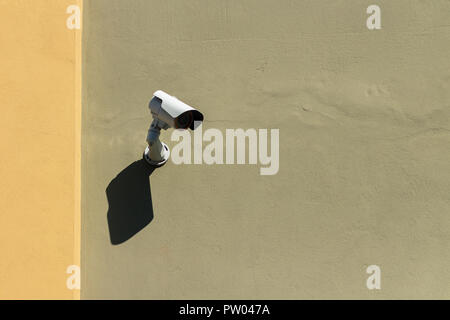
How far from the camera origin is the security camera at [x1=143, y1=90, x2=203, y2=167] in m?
2.71

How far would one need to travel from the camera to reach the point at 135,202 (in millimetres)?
3129

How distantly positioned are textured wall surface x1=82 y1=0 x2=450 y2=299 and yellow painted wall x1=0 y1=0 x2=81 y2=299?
21cm

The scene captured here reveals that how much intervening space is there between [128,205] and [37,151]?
66 centimetres

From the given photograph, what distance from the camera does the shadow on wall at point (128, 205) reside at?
3.12 metres

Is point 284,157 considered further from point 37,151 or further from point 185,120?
point 37,151

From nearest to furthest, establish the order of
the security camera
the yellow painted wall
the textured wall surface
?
the security camera → the yellow painted wall → the textured wall surface

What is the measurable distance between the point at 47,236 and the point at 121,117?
0.90 meters

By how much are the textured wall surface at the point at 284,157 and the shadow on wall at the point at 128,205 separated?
0.04ft

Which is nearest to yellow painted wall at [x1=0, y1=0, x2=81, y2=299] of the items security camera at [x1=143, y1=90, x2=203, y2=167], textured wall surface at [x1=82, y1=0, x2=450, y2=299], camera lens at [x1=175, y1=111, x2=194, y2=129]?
textured wall surface at [x1=82, y1=0, x2=450, y2=299]

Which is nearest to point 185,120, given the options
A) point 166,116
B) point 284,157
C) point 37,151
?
point 166,116

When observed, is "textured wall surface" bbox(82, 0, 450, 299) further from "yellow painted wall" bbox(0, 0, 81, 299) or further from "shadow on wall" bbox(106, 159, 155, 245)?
"yellow painted wall" bbox(0, 0, 81, 299)

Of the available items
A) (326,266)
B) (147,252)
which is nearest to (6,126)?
(147,252)

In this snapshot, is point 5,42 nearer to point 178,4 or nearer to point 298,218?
point 178,4

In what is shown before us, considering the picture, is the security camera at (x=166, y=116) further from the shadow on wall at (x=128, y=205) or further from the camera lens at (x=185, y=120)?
the shadow on wall at (x=128, y=205)
